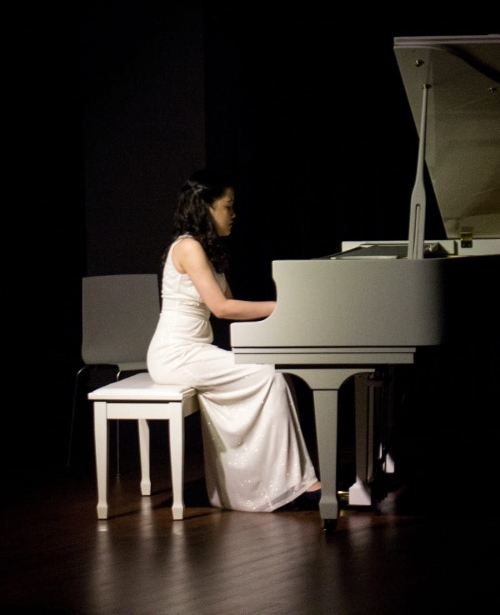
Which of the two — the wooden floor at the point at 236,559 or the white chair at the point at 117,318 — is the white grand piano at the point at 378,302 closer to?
the wooden floor at the point at 236,559

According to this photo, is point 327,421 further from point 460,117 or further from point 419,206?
point 460,117

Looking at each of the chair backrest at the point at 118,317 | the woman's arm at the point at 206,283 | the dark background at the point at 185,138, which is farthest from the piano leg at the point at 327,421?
the dark background at the point at 185,138

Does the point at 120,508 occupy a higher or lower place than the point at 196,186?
lower

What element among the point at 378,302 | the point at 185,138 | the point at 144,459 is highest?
the point at 185,138

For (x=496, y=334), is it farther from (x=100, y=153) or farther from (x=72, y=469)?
(x=100, y=153)

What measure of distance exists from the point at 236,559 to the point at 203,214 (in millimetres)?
1395

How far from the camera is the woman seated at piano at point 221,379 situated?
3742 millimetres

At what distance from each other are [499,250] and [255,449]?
1546 millimetres

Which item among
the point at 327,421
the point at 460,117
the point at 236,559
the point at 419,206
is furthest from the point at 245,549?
the point at 460,117

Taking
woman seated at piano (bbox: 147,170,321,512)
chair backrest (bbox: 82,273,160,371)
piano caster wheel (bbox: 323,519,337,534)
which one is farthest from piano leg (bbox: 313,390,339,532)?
chair backrest (bbox: 82,273,160,371)

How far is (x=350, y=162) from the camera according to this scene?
20.1 ft

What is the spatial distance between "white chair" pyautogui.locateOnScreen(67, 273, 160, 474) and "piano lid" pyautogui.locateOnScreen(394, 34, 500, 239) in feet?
5.28

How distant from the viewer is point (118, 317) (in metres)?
5.09

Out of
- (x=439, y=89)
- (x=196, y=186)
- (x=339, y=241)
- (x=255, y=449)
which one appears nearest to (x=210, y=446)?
(x=255, y=449)
